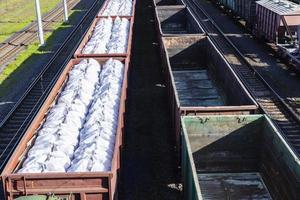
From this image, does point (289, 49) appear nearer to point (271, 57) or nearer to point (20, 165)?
point (271, 57)

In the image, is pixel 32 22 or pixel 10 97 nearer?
pixel 10 97

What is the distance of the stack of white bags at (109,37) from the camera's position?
20.0m

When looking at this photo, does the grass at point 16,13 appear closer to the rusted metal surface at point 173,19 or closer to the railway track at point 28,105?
the railway track at point 28,105

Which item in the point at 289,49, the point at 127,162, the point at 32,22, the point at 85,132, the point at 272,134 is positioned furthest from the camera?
the point at 32,22

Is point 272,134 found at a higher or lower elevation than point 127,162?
higher

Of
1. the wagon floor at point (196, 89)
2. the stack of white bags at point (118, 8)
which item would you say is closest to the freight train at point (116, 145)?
the wagon floor at point (196, 89)

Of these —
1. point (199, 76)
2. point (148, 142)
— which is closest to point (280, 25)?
point (199, 76)

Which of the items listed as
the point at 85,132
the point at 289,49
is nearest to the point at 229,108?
the point at 85,132

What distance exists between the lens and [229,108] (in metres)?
12.1

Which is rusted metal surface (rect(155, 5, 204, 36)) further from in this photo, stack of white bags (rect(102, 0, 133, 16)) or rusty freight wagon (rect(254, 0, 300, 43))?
rusty freight wagon (rect(254, 0, 300, 43))

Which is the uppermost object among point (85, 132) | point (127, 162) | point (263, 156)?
point (85, 132)

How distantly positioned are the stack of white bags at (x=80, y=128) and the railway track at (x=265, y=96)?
6199 millimetres

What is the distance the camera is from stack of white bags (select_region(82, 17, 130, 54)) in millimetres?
19984

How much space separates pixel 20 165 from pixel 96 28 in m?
14.9
